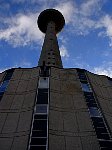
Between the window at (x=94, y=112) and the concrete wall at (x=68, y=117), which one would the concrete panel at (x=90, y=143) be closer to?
the concrete wall at (x=68, y=117)

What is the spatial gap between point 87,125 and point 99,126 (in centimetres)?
115

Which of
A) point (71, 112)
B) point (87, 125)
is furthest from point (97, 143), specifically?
point (71, 112)

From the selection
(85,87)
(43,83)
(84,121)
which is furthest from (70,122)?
(85,87)

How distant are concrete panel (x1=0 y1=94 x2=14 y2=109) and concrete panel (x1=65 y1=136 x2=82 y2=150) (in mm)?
7744

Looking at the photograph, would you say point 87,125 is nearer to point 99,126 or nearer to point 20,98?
point 99,126

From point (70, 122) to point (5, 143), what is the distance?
6.17m

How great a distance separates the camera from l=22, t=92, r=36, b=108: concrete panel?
25944 millimetres

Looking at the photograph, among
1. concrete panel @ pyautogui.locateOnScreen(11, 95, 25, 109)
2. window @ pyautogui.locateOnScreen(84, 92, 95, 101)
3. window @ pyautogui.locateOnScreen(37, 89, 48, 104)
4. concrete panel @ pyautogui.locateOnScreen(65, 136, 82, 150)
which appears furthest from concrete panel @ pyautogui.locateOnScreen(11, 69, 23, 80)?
concrete panel @ pyautogui.locateOnScreen(65, 136, 82, 150)

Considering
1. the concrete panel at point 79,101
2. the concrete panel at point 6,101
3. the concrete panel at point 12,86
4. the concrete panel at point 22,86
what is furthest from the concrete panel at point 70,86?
the concrete panel at point 6,101

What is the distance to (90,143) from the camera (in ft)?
69.0

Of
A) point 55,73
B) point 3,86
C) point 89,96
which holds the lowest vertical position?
point 89,96

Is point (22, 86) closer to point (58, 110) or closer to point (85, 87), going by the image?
point (58, 110)

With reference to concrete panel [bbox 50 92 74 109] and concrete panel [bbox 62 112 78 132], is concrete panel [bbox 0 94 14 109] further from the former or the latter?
concrete panel [bbox 62 112 78 132]

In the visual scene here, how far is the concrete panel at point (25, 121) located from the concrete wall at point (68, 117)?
6.25 ft
